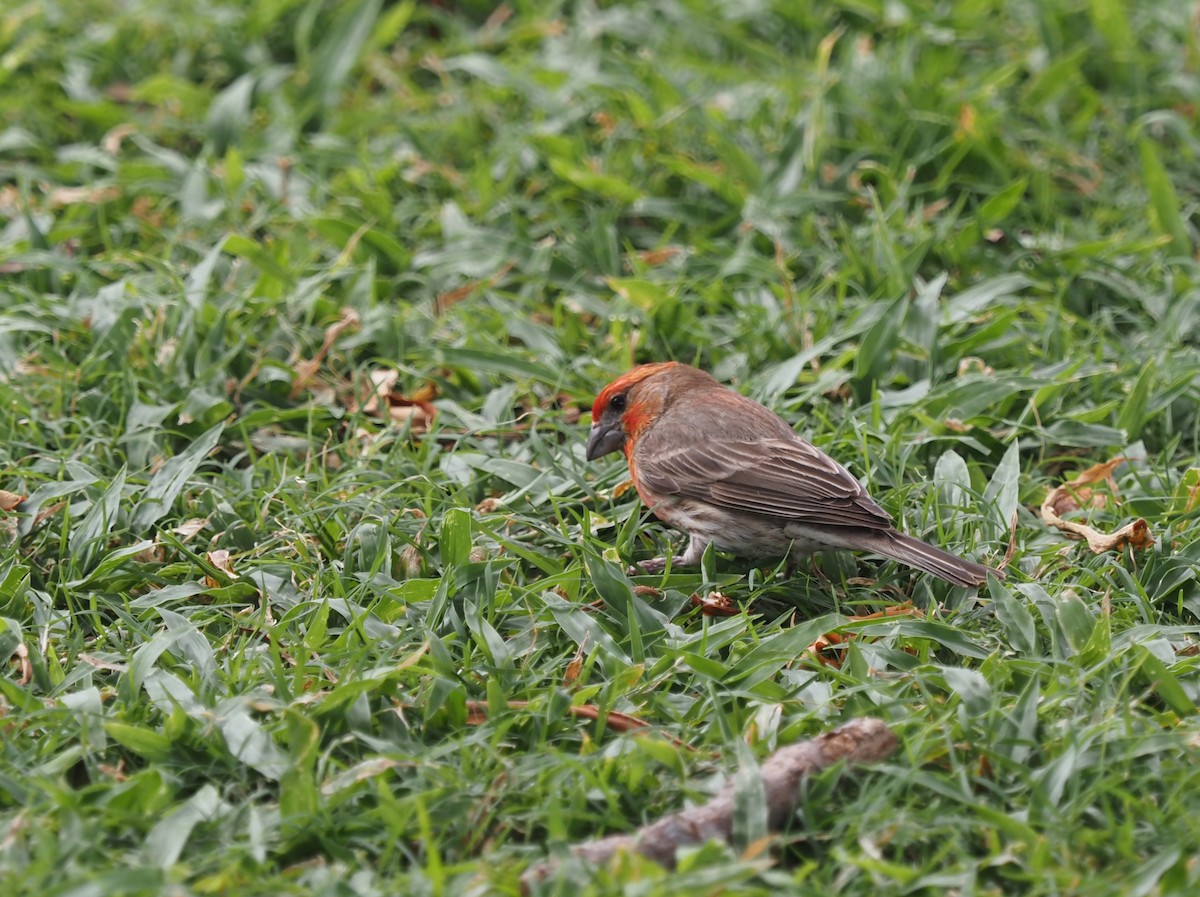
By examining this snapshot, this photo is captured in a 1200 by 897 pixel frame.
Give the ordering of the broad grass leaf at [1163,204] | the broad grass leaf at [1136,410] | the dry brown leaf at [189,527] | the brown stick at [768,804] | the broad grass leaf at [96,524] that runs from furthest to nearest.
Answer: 1. the broad grass leaf at [1163,204]
2. the broad grass leaf at [1136,410]
3. the dry brown leaf at [189,527]
4. the broad grass leaf at [96,524]
5. the brown stick at [768,804]

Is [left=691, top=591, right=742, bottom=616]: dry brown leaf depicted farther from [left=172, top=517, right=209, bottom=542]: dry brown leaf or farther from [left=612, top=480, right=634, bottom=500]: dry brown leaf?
[left=172, top=517, right=209, bottom=542]: dry brown leaf

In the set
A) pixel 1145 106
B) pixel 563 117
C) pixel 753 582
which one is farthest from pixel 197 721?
pixel 1145 106

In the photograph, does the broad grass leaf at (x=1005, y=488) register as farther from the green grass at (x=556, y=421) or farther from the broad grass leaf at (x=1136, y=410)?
the broad grass leaf at (x=1136, y=410)

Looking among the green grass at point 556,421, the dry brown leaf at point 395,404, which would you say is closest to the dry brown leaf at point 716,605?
the green grass at point 556,421

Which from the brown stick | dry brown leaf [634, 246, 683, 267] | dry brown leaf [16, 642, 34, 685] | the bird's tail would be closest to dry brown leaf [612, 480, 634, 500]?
the bird's tail

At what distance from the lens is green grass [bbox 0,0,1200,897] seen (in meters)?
3.74

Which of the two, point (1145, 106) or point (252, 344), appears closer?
point (252, 344)

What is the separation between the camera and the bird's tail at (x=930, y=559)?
14.9 ft

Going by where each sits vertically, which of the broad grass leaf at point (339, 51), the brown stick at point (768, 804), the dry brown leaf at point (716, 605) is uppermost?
the broad grass leaf at point (339, 51)

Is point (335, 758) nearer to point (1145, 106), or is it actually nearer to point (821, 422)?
point (821, 422)

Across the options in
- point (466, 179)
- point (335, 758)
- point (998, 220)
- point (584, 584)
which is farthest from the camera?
point (466, 179)

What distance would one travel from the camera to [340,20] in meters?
8.23

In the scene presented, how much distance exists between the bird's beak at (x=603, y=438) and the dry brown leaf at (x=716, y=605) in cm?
87

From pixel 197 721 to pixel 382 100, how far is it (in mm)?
4852
